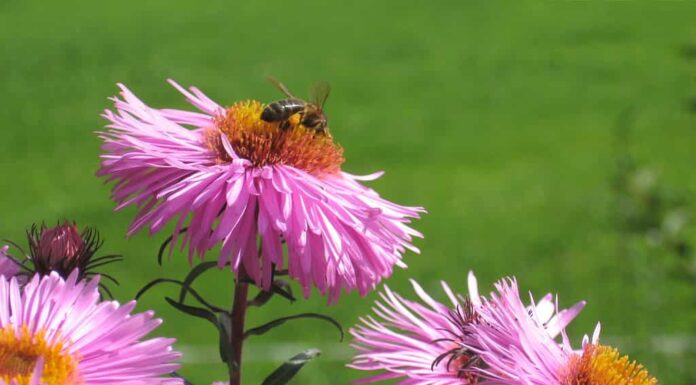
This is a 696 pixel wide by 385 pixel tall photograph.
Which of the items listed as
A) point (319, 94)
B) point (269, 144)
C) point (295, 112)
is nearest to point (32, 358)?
point (269, 144)

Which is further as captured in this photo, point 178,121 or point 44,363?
point 178,121

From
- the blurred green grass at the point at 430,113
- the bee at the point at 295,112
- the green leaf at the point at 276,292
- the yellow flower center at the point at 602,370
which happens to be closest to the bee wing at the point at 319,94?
the bee at the point at 295,112

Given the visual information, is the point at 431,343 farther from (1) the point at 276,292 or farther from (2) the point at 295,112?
(2) the point at 295,112

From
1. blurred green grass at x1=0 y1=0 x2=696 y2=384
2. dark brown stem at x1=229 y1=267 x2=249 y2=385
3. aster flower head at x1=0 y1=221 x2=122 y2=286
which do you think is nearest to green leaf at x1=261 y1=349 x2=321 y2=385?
dark brown stem at x1=229 y1=267 x2=249 y2=385

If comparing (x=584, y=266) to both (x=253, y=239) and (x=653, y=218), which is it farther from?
(x=253, y=239)

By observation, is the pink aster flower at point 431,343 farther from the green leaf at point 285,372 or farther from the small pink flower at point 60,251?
the small pink flower at point 60,251

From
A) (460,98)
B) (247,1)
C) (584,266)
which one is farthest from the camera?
(247,1)

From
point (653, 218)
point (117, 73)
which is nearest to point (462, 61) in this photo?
point (117, 73)
